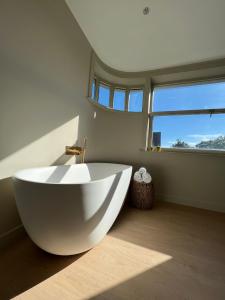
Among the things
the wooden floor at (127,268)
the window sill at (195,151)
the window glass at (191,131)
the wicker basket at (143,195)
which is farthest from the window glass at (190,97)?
the wooden floor at (127,268)

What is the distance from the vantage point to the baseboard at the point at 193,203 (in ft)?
8.12

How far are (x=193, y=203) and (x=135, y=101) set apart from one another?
2.04m

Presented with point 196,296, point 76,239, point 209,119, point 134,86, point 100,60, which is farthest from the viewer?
point 134,86

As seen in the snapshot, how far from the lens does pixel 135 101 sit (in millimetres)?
3162

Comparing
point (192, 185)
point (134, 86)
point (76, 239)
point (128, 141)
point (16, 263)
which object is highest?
point (134, 86)

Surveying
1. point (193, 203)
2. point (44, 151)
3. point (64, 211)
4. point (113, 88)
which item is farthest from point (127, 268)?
point (113, 88)

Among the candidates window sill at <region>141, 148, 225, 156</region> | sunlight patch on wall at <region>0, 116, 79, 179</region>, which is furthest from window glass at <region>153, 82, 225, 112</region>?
sunlight patch on wall at <region>0, 116, 79, 179</region>

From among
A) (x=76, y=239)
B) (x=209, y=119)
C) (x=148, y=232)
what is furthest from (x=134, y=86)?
(x=76, y=239)

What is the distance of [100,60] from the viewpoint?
2.91 m

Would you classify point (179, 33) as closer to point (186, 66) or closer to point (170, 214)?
point (186, 66)

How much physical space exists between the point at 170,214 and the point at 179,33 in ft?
8.40

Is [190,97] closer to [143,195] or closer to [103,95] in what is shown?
[103,95]

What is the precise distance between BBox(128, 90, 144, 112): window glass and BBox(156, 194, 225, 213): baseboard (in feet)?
5.28

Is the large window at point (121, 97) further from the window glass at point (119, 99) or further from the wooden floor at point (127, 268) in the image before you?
the wooden floor at point (127, 268)
